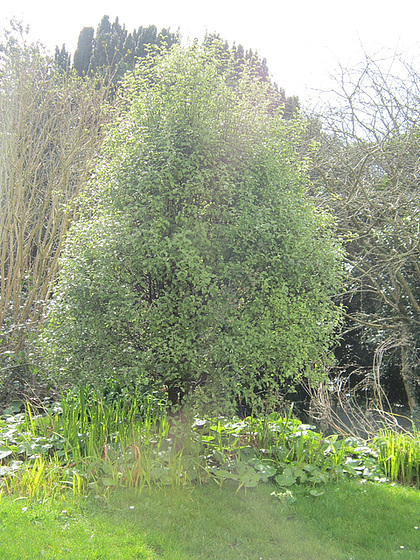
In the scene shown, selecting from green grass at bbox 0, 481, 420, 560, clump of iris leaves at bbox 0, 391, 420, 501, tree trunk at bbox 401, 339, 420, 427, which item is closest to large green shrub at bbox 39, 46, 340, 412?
clump of iris leaves at bbox 0, 391, 420, 501

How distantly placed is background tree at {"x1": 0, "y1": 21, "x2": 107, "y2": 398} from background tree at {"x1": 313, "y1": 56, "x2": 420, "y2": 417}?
3775 millimetres

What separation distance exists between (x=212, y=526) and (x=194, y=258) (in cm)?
198

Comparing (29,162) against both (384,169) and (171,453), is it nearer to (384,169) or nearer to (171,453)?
(171,453)

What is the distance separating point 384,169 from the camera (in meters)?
7.91

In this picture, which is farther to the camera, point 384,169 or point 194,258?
point 384,169

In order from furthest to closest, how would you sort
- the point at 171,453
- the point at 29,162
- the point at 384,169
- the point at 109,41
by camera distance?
the point at 109,41
the point at 384,169
the point at 29,162
the point at 171,453

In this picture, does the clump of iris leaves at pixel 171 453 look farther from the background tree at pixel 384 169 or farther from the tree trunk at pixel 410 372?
the tree trunk at pixel 410 372

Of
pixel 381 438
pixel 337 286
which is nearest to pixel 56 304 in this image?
pixel 337 286

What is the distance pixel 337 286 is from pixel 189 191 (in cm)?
168

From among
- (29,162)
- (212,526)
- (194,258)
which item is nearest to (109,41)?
(29,162)

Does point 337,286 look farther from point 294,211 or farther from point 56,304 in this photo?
point 56,304

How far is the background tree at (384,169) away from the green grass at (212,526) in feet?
9.31

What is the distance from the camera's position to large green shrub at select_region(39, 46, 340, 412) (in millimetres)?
4020

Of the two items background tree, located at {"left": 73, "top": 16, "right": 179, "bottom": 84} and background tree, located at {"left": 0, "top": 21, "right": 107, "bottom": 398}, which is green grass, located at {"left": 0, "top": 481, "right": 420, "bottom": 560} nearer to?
background tree, located at {"left": 0, "top": 21, "right": 107, "bottom": 398}
